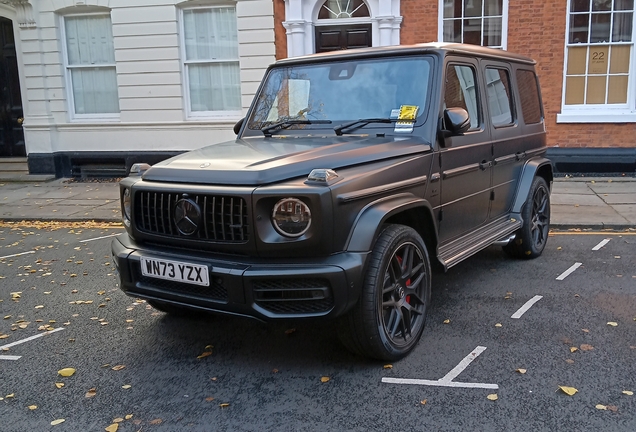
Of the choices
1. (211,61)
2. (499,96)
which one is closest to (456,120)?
(499,96)

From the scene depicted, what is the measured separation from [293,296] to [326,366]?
2.28ft

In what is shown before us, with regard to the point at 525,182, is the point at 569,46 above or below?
above

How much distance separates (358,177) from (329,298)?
74cm

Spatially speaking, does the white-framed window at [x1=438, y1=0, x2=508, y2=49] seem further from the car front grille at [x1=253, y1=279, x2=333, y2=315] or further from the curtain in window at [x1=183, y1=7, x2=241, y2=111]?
the car front grille at [x1=253, y1=279, x2=333, y2=315]

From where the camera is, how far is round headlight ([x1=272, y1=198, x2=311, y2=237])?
329 centimetres

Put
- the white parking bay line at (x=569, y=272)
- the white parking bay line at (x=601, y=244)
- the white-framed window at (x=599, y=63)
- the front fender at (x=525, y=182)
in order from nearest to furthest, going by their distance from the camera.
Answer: the white parking bay line at (x=569, y=272) < the front fender at (x=525, y=182) < the white parking bay line at (x=601, y=244) < the white-framed window at (x=599, y=63)

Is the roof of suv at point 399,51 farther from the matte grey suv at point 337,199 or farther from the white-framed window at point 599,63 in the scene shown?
the white-framed window at point 599,63

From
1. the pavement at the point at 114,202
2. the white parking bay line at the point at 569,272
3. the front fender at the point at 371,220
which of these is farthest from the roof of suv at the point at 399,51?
the pavement at the point at 114,202

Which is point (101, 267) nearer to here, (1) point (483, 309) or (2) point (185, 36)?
(1) point (483, 309)

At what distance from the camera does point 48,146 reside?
13.4 meters

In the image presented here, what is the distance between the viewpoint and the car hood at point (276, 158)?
3.42 m

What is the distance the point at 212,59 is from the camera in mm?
12766

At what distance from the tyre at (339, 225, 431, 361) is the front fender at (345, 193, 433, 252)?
121 mm

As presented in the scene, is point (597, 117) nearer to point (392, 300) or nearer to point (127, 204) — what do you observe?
point (392, 300)
